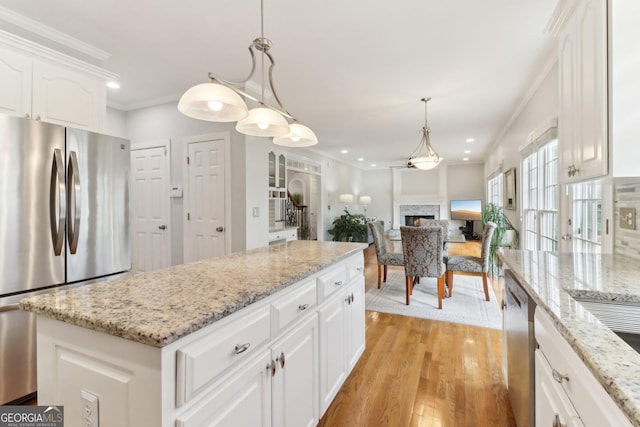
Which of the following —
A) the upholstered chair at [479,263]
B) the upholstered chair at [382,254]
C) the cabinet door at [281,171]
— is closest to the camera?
the upholstered chair at [479,263]

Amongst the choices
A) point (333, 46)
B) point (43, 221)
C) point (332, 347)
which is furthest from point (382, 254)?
point (43, 221)

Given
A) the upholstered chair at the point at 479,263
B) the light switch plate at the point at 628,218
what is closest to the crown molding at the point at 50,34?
the light switch plate at the point at 628,218

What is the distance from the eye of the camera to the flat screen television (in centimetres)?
938

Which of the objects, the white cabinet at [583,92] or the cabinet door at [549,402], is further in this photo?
the white cabinet at [583,92]

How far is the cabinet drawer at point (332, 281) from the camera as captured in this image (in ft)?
5.37

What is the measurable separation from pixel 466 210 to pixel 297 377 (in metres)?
9.49

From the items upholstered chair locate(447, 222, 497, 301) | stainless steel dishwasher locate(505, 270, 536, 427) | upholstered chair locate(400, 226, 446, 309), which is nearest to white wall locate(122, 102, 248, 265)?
upholstered chair locate(400, 226, 446, 309)

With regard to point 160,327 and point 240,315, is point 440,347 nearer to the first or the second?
point 240,315

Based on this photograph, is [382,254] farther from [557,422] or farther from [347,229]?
[347,229]

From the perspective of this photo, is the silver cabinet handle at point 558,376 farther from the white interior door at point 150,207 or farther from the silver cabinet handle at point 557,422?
the white interior door at point 150,207

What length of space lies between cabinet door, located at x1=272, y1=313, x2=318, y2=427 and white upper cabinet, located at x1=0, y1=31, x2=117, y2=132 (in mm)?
2483

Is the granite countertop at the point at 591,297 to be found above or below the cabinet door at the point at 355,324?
above

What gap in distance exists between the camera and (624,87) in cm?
126

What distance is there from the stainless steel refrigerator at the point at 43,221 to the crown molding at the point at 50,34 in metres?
0.89
